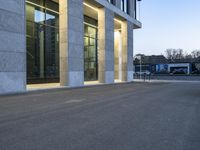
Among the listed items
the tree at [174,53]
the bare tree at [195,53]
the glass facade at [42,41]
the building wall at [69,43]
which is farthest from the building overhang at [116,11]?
the tree at [174,53]

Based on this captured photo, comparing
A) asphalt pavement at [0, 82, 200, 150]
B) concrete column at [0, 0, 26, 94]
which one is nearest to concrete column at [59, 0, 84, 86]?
concrete column at [0, 0, 26, 94]

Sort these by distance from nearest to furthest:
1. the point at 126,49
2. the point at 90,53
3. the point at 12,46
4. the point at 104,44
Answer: the point at 12,46 → the point at 104,44 → the point at 90,53 → the point at 126,49

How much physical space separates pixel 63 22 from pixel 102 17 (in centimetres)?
785

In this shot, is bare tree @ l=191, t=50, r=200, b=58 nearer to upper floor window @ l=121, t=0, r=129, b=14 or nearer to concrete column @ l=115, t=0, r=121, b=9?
upper floor window @ l=121, t=0, r=129, b=14

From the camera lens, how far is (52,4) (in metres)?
26.8

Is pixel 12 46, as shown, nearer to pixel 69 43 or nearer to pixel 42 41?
pixel 69 43

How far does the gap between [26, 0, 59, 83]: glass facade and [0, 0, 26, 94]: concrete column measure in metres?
5.82

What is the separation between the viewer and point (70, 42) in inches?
934

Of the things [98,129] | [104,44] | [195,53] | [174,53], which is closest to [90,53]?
[104,44]

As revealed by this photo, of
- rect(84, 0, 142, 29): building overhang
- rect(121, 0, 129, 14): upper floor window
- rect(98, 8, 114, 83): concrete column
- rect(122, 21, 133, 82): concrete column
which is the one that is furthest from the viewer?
rect(122, 21, 133, 82): concrete column

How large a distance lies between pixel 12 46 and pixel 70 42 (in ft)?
23.3

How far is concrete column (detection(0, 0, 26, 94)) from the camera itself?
16719 mm

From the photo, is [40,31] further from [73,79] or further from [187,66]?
[187,66]

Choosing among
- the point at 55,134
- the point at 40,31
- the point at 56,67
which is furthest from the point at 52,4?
the point at 55,134
